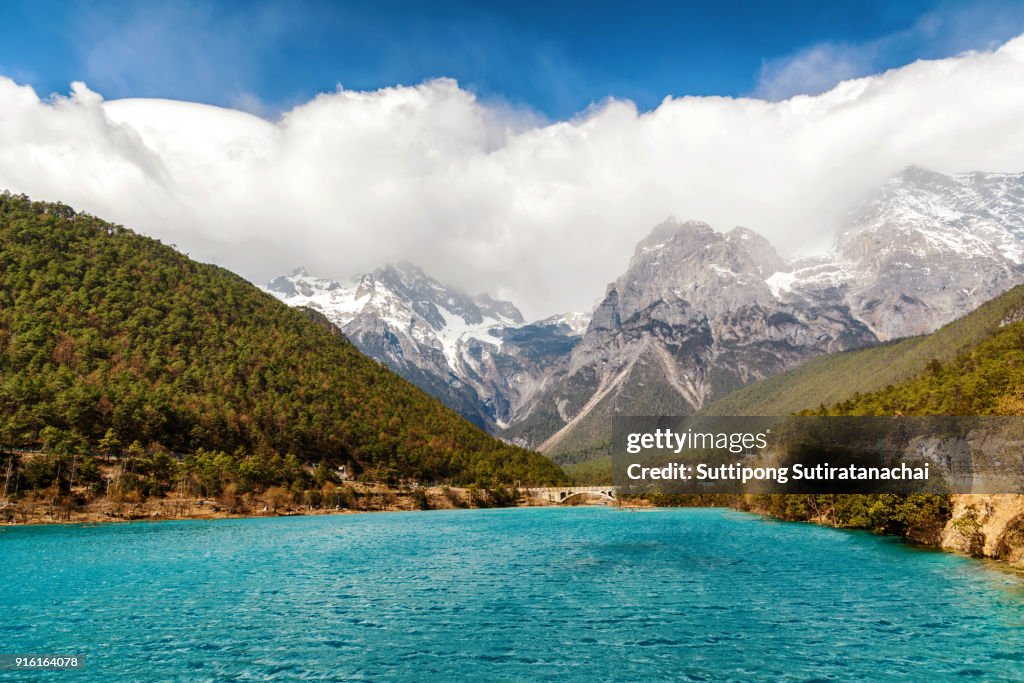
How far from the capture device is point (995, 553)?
Answer: 7125cm

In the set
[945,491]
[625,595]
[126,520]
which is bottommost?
[126,520]

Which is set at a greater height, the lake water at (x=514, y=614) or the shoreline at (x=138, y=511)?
the lake water at (x=514, y=614)

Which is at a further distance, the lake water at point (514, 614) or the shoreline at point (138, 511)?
the shoreline at point (138, 511)

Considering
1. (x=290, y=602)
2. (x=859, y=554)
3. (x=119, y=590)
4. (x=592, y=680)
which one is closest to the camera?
(x=592, y=680)

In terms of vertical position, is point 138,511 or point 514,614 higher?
point 514,614

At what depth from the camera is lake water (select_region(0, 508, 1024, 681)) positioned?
33.3 m

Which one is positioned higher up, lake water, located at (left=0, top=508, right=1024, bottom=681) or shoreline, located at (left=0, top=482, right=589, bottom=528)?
lake water, located at (left=0, top=508, right=1024, bottom=681)

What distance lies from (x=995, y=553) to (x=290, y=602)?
78676 millimetres

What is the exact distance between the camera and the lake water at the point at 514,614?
33.3 m

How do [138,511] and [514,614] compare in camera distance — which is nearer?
[514,614]

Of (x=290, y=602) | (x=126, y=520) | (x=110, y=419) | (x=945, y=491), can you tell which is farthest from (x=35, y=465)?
(x=945, y=491)

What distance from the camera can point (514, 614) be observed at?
46.6 m

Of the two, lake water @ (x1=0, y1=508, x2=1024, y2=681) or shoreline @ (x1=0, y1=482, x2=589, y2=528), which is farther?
shoreline @ (x1=0, y1=482, x2=589, y2=528)

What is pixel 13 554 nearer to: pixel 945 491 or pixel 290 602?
pixel 290 602
